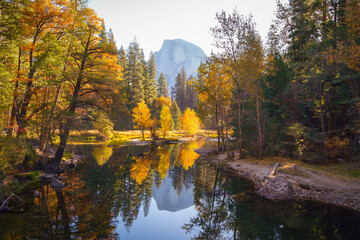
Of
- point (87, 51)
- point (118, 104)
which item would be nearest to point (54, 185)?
point (118, 104)

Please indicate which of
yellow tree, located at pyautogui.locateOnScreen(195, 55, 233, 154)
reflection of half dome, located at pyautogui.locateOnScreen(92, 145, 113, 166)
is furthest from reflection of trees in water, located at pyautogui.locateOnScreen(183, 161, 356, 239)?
reflection of half dome, located at pyautogui.locateOnScreen(92, 145, 113, 166)

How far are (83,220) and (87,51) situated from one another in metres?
14.4

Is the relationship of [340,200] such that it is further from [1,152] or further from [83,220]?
[1,152]

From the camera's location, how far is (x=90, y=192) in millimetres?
12867

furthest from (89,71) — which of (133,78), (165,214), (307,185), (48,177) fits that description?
(133,78)

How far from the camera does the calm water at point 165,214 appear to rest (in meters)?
8.12

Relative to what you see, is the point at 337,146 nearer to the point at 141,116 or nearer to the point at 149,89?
the point at 141,116

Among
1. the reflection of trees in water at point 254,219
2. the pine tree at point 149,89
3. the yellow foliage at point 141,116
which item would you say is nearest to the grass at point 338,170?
the reflection of trees in water at point 254,219

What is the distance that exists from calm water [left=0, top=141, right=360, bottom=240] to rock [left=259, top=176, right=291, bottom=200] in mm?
829

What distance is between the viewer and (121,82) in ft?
65.9

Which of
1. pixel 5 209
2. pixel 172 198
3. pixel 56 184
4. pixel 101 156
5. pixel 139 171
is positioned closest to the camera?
pixel 5 209

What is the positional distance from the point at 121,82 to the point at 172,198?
12.8m

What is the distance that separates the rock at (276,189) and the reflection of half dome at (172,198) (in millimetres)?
4927

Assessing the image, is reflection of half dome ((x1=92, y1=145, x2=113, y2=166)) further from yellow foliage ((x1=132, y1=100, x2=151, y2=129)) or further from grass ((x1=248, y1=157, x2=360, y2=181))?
grass ((x1=248, y1=157, x2=360, y2=181))
